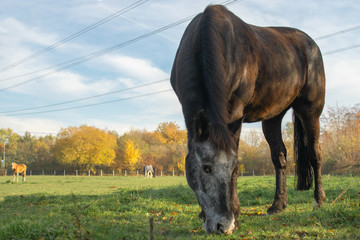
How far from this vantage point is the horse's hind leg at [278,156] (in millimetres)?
5223

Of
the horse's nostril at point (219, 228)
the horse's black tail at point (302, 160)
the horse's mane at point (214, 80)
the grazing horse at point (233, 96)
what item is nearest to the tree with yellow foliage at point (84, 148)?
the horse's black tail at point (302, 160)

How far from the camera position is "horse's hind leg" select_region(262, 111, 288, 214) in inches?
206

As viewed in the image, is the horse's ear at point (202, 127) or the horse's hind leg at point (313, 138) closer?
the horse's ear at point (202, 127)

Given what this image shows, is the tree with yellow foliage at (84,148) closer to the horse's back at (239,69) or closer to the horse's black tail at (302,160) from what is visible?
the horse's black tail at (302,160)

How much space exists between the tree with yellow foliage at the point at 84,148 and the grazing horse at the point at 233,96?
55.8 m

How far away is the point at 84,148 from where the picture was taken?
58.9 metres

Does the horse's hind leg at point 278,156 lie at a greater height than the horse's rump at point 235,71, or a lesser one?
lesser

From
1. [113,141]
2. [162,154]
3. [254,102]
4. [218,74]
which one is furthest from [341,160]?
[113,141]

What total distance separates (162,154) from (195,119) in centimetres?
6041

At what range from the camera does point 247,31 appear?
4508mm

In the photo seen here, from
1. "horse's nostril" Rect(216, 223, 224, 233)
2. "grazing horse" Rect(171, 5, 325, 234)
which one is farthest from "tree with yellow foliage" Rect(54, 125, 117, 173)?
"horse's nostril" Rect(216, 223, 224, 233)

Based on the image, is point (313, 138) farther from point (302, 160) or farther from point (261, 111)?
point (261, 111)

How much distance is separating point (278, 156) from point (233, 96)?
217 centimetres

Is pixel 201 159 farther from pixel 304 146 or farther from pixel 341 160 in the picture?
pixel 341 160
